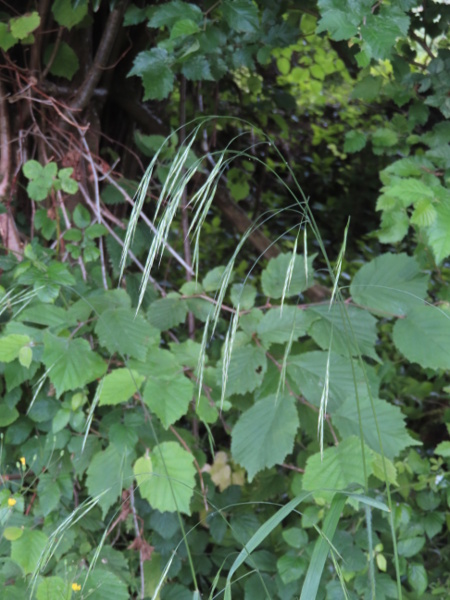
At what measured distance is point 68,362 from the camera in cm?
136

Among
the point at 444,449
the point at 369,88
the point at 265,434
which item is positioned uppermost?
the point at 369,88

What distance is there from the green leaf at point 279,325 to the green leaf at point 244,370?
0.04m

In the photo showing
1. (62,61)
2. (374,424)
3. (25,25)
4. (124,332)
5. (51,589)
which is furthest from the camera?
(62,61)

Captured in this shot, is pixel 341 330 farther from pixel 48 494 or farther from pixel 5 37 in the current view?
pixel 5 37

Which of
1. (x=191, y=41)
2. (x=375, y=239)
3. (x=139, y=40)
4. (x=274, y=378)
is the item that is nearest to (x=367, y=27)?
(x=191, y=41)

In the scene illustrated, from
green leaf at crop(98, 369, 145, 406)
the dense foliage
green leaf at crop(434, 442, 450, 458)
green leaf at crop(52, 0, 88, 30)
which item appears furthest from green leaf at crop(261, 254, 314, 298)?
green leaf at crop(52, 0, 88, 30)

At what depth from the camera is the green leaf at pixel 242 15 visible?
4.78 ft

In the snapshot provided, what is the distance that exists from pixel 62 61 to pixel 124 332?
90 cm

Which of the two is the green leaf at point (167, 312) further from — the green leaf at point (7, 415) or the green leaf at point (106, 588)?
the green leaf at point (106, 588)

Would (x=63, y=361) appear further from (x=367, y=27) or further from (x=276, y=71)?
(x=276, y=71)

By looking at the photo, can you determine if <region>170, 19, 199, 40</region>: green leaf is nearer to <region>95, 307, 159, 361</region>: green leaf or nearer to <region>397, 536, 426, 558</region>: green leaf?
<region>95, 307, 159, 361</region>: green leaf

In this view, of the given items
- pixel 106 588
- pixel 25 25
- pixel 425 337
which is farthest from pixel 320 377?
pixel 25 25

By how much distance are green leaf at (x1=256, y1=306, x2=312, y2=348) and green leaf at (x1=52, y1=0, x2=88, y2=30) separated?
903 millimetres

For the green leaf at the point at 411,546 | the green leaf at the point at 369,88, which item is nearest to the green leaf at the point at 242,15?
the green leaf at the point at 369,88
